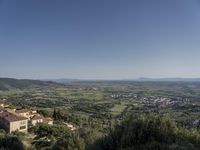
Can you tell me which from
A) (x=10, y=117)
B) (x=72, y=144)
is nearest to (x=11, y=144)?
(x=72, y=144)

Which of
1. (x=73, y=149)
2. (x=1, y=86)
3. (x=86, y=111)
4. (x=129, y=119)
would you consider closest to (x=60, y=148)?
(x=73, y=149)

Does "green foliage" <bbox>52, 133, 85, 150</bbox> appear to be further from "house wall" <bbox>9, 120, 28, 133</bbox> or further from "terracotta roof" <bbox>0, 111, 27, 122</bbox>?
"terracotta roof" <bbox>0, 111, 27, 122</bbox>

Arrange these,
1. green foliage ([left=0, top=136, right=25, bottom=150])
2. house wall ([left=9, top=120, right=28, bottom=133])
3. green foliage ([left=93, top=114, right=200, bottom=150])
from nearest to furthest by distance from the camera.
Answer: green foliage ([left=93, top=114, right=200, bottom=150]), green foliage ([left=0, top=136, right=25, bottom=150]), house wall ([left=9, top=120, right=28, bottom=133])

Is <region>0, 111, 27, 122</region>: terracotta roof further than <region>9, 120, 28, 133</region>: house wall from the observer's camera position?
Yes

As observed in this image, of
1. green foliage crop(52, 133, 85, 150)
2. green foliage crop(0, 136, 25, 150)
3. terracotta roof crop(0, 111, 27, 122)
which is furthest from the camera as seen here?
terracotta roof crop(0, 111, 27, 122)

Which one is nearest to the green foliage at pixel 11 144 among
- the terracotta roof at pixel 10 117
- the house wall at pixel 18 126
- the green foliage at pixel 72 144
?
the green foliage at pixel 72 144

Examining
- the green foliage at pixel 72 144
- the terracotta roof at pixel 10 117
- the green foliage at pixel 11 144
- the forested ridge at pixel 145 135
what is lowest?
the terracotta roof at pixel 10 117

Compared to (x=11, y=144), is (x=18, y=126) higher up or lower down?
lower down

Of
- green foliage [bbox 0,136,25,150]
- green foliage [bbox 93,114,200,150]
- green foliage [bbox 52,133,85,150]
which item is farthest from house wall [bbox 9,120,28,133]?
green foliage [bbox 93,114,200,150]

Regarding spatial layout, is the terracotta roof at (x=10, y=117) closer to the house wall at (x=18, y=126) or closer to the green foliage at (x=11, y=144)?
the house wall at (x=18, y=126)

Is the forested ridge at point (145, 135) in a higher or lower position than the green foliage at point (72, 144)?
higher

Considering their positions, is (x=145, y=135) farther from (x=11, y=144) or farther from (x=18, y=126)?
(x=18, y=126)

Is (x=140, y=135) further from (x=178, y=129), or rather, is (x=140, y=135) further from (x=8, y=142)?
(x=8, y=142)
